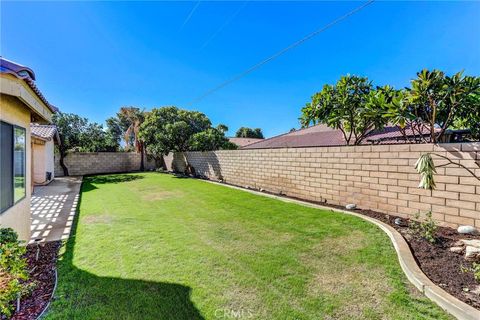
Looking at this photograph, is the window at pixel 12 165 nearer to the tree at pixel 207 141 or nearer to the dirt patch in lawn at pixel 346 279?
the dirt patch in lawn at pixel 346 279

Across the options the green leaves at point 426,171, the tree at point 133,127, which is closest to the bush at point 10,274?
the green leaves at point 426,171

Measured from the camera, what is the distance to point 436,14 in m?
6.10

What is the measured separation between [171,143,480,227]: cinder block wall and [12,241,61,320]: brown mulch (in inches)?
248

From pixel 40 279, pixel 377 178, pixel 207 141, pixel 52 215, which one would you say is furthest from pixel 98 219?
pixel 207 141

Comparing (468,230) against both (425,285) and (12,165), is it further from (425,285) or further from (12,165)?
(12,165)

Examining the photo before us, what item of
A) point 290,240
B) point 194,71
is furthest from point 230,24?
point 290,240

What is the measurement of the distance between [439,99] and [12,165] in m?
8.19

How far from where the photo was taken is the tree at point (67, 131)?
17.9m

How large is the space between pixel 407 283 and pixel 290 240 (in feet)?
6.03

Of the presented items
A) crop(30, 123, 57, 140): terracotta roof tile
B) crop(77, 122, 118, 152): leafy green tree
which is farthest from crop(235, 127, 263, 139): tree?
crop(30, 123, 57, 140): terracotta roof tile

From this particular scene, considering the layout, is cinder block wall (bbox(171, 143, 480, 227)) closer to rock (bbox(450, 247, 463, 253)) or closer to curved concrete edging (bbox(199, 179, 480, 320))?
rock (bbox(450, 247, 463, 253))

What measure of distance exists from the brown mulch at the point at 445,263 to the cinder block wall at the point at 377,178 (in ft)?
1.67

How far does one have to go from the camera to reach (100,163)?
65.2ft

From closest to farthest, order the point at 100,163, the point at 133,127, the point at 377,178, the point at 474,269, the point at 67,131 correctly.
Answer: the point at 474,269, the point at 377,178, the point at 67,131, the point at 100,163, the point at 133,127
